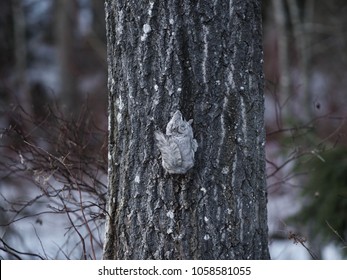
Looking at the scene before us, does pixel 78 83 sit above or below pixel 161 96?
above

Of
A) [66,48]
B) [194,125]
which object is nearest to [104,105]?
[66,48]

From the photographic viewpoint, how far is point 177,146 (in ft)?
10.1

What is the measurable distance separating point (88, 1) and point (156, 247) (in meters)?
16.2

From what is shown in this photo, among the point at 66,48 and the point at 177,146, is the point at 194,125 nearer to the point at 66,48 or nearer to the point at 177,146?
the point at 177,146

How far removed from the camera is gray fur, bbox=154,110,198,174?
10.1 ft

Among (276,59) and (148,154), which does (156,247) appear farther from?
(276,59)

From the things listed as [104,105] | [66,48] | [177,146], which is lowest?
[177,146]

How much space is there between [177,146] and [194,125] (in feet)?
0.48

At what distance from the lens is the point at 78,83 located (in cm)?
1811

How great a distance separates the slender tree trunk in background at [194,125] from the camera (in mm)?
3148

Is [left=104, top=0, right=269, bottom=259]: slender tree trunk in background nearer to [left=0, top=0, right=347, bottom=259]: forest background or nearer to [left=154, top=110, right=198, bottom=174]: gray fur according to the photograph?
[left=154, top=110, right=198, bottom=174]: gray fur

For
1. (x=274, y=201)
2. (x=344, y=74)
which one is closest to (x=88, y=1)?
(x=344, y=74)

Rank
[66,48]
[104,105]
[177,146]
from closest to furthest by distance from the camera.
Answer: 1. [177,146]
2. [104,105]
3. [66,48]

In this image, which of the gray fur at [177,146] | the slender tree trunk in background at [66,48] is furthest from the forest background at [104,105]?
the gray fur at [177,146]
